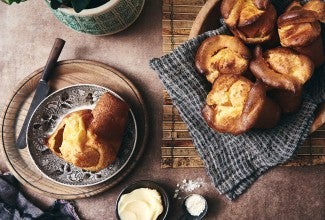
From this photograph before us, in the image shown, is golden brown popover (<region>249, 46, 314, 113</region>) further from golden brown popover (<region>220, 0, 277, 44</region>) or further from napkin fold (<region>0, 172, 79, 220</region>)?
napkin fold (<region>0, 172, 79, 220</region>)

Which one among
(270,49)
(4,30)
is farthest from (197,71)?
(4,30)

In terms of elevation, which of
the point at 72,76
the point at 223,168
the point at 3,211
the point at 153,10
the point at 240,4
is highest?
the point at 240,4

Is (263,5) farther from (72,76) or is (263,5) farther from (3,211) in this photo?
(3,211)

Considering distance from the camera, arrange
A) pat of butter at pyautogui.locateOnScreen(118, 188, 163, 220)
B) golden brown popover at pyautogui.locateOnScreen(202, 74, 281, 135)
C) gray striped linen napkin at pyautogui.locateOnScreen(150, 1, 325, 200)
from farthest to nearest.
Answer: pat of butter at pyautogui.locateOnScreen(118, 188, 163, 220) < gray striped linen napkin at pyautogui.locateOnScreen(150, 1, 325, 200) < golden brown popover at pyautogui.locateOnScreen(202, 74, 281, 135)

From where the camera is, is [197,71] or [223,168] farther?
[223,168]

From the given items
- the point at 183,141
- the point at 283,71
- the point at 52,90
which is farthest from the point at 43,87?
the point at 283,71

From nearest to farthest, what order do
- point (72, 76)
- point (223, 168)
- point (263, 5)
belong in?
point (263, 5) → point (223, 168) → point (72, 76)

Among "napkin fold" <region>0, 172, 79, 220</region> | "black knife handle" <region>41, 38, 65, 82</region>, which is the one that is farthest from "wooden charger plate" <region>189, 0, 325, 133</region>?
"napkin fold" <region>0, 172, 79, 220</region>

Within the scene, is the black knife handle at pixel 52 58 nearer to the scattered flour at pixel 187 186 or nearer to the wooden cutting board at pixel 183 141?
the wooden cutting board at pixel 183 141
